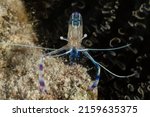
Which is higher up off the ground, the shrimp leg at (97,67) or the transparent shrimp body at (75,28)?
the transparent shrimp body at (75,28)

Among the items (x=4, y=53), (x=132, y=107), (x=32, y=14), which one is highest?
(x=32, y=14)

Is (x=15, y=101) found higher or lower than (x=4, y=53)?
lower

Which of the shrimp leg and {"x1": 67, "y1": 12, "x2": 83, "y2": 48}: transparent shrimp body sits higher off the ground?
{"x1": 67, "y1": 12, "x2": 83, "y2": 48}: transparent shrimp body

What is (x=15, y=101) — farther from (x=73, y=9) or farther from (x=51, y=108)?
(x=73, y=9)

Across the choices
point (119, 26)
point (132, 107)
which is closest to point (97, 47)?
point (119, 26)

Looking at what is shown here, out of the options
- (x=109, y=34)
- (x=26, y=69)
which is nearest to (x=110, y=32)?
(x=109, y=34)

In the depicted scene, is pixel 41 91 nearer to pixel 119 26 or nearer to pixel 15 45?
pixel 15 45
